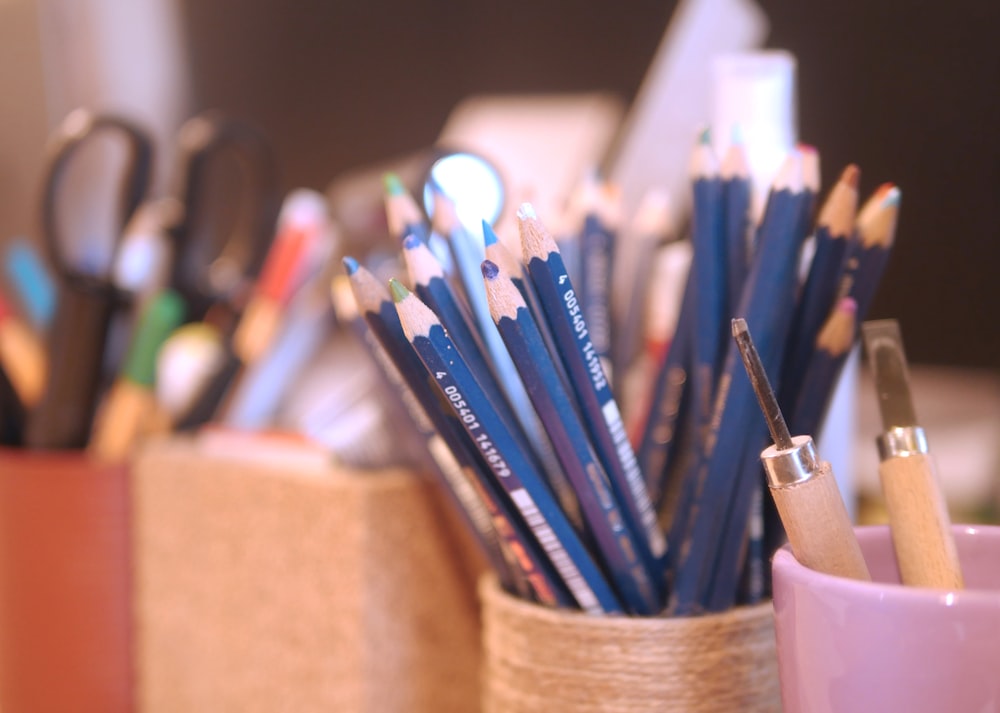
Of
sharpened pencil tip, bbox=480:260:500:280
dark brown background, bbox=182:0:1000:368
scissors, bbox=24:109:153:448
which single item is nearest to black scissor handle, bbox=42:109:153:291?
scissors, bbox=24:109:153:448

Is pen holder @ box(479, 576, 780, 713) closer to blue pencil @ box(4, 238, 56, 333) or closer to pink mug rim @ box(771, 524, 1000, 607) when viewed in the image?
pink mug rim @ box(771, 524, 1000, 607)

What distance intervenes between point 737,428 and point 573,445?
0.16ft

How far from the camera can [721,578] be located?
0.92 ft

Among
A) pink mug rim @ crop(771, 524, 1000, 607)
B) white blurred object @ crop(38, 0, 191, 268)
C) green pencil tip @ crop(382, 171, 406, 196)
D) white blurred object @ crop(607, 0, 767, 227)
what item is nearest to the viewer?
pink mug rim @ crop(771, 524, 1000, 607)

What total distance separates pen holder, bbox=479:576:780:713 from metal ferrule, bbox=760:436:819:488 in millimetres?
75

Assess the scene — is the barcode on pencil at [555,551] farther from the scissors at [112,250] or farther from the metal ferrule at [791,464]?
the scissors at [112,250]

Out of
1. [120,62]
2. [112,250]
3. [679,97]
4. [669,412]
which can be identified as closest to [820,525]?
[669,412]

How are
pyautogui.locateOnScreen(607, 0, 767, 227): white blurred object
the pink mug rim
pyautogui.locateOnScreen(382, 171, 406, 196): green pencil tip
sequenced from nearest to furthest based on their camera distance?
the pink mug rim < pyautogui.locateOnScreen(382, 171, 406, 196): green pencil tip < pyautogui.locateOnScreen(607, 0, 767, 227): white blurred object

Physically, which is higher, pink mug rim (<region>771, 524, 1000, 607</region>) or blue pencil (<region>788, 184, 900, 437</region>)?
blue pencil (<region>788, 184, 900, 437</region>)

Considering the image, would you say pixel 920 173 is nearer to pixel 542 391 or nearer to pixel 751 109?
pixel 751 109

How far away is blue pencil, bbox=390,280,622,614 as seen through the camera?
23cm

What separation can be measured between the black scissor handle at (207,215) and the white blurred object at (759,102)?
0.24 meters

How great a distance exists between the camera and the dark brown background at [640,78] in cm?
38

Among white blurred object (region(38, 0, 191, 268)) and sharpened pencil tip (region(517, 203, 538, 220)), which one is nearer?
sharpened pencil tip (region(517, 203, 538, 220))
